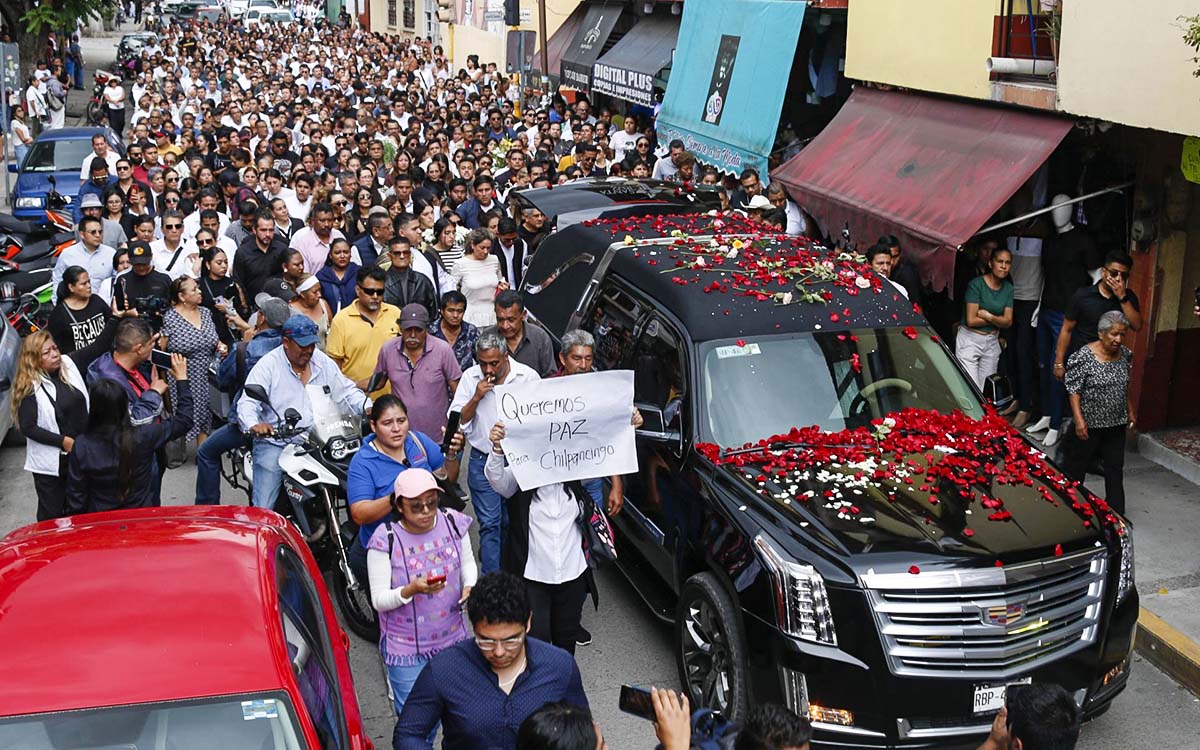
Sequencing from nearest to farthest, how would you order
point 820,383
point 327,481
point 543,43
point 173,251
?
point 820,383 < point 327,481 < point 173,251 < point 543,43

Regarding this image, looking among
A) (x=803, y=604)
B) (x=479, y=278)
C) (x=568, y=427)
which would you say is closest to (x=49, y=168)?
(x=479, y=278)

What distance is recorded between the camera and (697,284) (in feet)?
26.1

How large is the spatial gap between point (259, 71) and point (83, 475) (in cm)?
2858

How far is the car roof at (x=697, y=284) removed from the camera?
25.2ft

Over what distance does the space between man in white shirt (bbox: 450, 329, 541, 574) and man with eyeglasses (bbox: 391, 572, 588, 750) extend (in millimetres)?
2854

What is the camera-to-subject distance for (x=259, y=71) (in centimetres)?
3412

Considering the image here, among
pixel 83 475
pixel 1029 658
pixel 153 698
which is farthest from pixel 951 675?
pixel 83 475

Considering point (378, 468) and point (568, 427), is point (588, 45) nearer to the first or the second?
point (568, 427)

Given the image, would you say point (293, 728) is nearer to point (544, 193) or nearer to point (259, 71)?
point (544, 193)

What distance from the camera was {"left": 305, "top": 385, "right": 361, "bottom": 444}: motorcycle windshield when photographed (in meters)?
7.97

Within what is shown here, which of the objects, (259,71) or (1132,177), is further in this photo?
(259,71)

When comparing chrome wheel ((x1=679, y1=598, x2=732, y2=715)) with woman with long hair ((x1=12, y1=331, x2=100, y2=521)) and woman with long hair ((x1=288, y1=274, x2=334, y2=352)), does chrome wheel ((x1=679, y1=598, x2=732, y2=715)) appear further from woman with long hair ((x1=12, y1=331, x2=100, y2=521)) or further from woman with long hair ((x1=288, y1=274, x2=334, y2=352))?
woman with long hair ((x1=288, y1=274, x2=334, y2=352))

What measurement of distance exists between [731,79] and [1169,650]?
11650 mm

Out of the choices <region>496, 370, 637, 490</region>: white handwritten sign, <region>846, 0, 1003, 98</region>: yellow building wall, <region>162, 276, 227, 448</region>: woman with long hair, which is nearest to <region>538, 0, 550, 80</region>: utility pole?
<region>846, 0, 1003, 98</region>: yellow building wall
